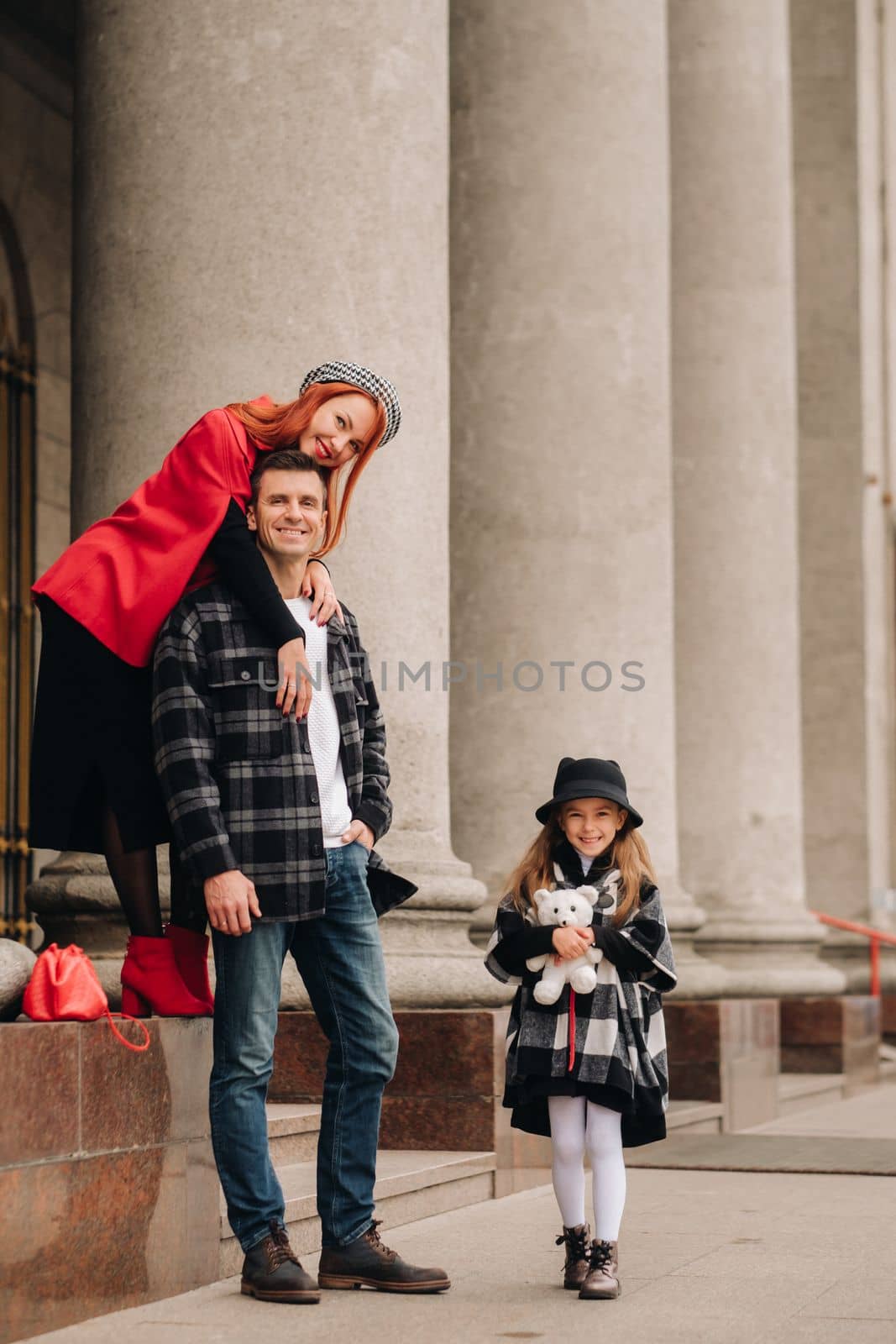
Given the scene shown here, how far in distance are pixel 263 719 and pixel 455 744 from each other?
5926mm

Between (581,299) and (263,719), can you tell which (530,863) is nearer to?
(263,719)

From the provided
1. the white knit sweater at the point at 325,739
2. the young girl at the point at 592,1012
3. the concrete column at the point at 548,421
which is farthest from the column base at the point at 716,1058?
the white knit sweater at the point at 325,739

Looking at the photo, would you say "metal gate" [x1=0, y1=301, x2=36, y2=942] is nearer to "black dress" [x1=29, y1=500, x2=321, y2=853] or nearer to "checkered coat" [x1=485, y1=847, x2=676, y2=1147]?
"checkered coat" [x1=485, y1=847, x2=676, y2=1147]

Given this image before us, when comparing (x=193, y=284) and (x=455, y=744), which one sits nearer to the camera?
(x=193, y=284)

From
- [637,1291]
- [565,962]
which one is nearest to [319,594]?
[565,962]

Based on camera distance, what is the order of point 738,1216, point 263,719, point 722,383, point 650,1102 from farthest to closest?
point 722,383 < point 738,1216 < point 650,1102 < point 263,719

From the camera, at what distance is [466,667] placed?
39.8 feet

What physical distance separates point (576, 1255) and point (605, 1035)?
0.72 m

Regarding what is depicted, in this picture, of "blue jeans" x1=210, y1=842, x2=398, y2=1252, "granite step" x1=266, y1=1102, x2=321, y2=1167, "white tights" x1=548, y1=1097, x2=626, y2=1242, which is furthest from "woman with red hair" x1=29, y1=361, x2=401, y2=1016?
"granite step" x1=266, y1=1102, x2=321, y2=1167

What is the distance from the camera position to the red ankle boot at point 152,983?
6.37 meters

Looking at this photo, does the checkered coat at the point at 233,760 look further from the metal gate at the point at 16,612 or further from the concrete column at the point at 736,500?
the metal gate at the point at 16,612

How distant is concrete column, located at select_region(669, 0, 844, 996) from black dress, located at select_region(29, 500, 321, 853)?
10022 millimetres

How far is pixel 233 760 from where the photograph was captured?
618 centimetres

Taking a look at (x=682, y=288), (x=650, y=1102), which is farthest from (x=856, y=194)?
(x=650, y=1102)
